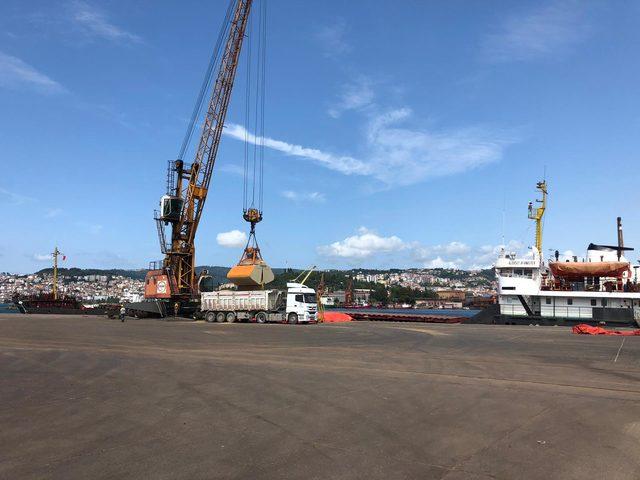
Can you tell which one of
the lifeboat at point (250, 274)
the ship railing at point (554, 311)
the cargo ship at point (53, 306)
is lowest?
the cargo ship at point (53, 306)

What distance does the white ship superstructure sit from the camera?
136 feet

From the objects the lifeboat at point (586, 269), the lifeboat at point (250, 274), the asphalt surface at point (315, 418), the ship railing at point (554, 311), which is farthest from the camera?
the lifeboat at point (250, 274)

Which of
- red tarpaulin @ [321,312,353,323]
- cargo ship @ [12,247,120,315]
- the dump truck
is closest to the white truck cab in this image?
the dump truck

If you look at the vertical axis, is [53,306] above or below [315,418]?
below

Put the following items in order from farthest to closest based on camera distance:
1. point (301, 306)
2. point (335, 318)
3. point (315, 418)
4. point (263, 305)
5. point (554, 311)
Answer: point (335, 318)
point (263, 305)
point (554, 311)
point (301, 306)
point (315, 418)

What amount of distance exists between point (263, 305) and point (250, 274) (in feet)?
19.6

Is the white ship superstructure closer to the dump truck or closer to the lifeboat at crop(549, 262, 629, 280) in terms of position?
the lifeboat at crop(549, 262, 629, 280)

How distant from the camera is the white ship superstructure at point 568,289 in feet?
136

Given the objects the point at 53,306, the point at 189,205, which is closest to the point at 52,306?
the point at 53,306

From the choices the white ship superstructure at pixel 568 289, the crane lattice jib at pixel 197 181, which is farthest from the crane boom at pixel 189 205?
the white ship superstructure at pixel 568 289

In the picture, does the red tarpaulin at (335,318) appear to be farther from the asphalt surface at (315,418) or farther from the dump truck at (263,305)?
the asphalt surface at (315,418)

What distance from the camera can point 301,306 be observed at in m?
41.5

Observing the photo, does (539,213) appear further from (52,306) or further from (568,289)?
(52,306)

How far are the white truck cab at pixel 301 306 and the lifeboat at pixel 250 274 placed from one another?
25.5 feet
